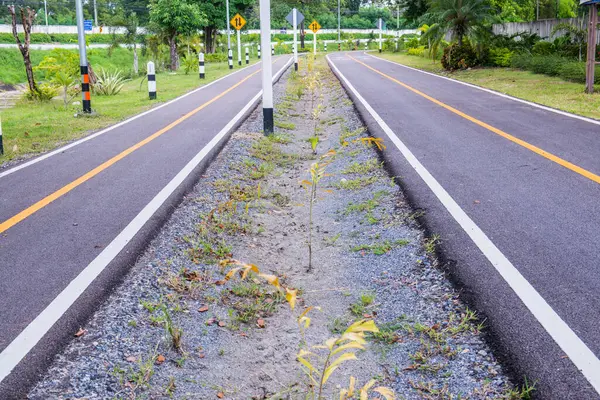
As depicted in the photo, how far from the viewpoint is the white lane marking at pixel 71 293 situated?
3.63 meters

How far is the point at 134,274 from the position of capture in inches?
195

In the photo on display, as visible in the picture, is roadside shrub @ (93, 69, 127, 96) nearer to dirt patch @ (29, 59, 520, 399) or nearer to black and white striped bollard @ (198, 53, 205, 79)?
black and white striped bollard @ (198, 53, 205, 79)

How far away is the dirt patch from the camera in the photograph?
366cm

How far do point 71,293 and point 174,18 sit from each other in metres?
33.0

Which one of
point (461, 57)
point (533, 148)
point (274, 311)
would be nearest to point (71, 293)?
point (274, 311)

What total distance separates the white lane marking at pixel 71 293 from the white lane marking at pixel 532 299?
2904mm

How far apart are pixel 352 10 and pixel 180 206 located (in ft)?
353

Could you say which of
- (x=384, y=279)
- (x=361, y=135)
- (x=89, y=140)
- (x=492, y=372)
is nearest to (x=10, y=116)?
(x=89, y=140)

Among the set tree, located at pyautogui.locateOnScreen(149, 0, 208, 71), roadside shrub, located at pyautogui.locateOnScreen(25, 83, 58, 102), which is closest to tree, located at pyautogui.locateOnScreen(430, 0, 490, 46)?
tree, located at pyautogui.locateOnScreen(149, 0, 208, 71)

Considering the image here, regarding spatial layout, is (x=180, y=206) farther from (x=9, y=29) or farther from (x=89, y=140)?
(x=9, y=29)

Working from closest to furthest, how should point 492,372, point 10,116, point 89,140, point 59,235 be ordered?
point 492,372, point 59,235, point 89,140, point 10,116

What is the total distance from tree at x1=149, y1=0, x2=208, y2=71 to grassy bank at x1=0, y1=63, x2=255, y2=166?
1516 centimetres

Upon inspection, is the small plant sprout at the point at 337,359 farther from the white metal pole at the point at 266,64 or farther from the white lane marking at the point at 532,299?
the white metal pole at the point at 266,64

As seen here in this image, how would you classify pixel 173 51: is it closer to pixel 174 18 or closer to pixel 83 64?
pixel 174 18
